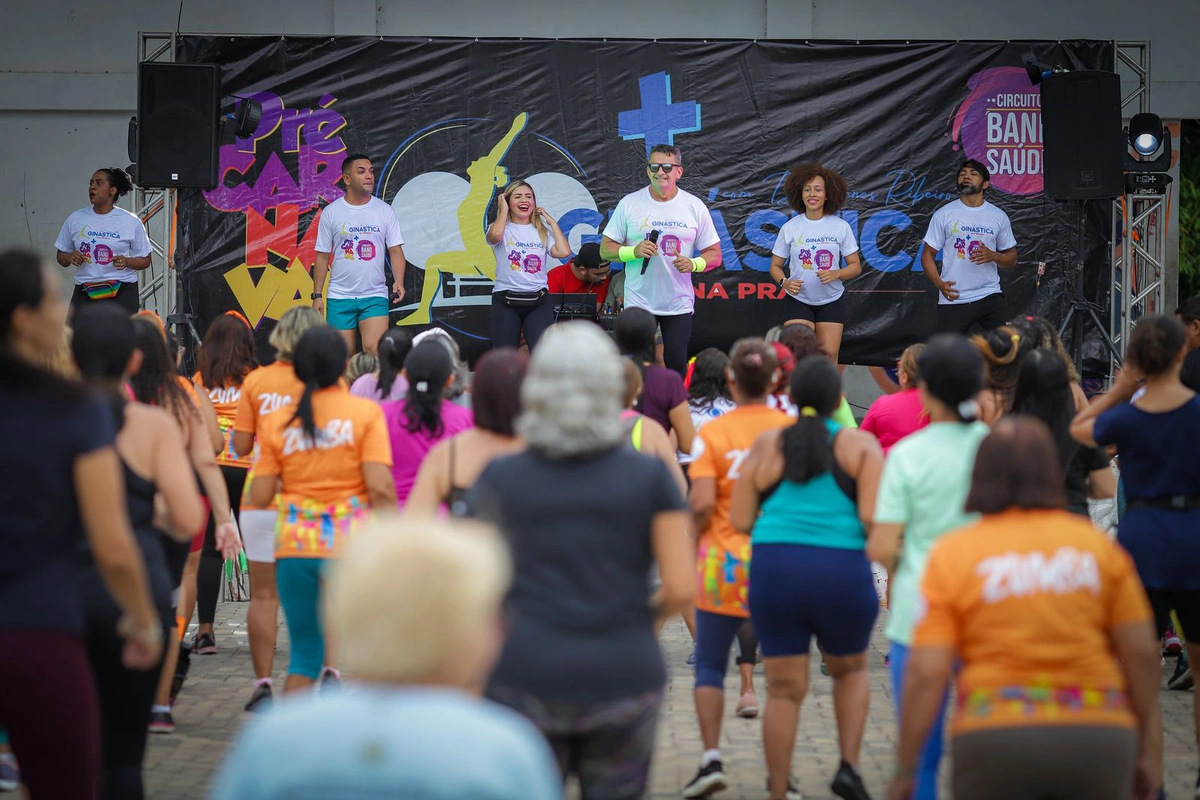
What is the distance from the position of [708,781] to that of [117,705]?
223 centimetres

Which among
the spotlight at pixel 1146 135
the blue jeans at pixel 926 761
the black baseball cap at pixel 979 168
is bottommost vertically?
the blue jeans at pixel 926 761

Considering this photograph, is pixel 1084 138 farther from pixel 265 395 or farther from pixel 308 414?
pixel 308 414

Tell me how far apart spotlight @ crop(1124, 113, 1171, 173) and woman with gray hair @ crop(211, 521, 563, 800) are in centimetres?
943

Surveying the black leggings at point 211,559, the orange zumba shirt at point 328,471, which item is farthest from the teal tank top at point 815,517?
the black leggings at point 211,559

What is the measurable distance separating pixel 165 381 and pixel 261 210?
6138 mm

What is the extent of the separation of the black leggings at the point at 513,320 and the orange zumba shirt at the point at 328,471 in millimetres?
5094

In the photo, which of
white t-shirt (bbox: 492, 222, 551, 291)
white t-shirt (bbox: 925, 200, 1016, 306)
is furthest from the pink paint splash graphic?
white t-shirt (bbox: 492, 222, 551, 291)

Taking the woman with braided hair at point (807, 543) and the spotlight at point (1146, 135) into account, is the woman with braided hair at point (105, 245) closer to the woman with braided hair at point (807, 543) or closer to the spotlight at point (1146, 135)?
the woman with braided hair at point (807, 543)

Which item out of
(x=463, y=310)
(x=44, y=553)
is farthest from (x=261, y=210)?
(x=44, y=553)

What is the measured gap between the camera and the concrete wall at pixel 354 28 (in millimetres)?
12281

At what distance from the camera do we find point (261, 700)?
5910mm

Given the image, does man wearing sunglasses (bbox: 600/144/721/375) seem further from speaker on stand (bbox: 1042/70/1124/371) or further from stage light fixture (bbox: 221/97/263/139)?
stage light fixture (bbox: 221/97/263/139)

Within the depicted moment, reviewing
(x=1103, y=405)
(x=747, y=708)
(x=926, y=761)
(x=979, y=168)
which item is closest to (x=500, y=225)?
(x=979, y=168)

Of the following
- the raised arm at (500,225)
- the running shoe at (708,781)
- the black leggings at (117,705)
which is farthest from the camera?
the raised arm at (500,225)
